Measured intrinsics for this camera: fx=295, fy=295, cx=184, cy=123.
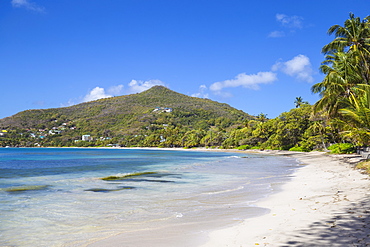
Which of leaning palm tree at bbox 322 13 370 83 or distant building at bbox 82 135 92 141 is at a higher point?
leaning palm tree at bbox 322 13 370 83

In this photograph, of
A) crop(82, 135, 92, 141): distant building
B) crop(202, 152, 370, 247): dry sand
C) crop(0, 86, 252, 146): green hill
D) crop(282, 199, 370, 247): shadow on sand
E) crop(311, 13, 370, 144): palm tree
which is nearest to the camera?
crop(282, 199, 370, 247): shadow on sand

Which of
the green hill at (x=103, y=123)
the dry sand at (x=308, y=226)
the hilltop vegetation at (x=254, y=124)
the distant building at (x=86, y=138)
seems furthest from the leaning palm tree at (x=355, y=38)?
the distant building at (x=86, y=138)

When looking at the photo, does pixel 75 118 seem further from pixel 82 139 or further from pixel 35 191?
pixel 35 191

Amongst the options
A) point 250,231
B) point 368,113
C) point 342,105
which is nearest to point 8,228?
point 250,231

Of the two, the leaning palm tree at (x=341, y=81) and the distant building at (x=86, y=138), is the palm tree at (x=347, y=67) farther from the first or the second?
the distant building at (x=86, y=138)

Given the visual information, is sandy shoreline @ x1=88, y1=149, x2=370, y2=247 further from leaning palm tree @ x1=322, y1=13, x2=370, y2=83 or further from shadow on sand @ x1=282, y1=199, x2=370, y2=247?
leaning palm tree @ x1=322, y1=13, x2=370, y2=83

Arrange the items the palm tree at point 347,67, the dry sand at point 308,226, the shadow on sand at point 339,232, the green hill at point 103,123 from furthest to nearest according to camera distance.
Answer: the green hill at point 103,123 < the palm tree at point 347,67 < the dry sand at point 308,226 < the shadow on sand at point 339,232

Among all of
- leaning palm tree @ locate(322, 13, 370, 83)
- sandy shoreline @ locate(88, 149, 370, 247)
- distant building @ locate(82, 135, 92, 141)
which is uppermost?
leaning palm tree @ locate(322, 13, 370, 83)

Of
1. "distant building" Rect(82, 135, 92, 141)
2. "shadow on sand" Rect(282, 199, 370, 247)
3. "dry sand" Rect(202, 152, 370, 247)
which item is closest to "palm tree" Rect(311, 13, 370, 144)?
"dry sand" Rect(202, 152, 370, 247)

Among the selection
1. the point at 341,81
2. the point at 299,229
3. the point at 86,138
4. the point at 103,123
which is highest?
the point at 103,123

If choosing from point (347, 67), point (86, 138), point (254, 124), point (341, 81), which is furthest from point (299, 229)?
point (86, 138)

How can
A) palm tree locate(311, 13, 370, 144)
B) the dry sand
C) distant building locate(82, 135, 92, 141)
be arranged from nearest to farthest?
A: the dry sand < palm tree locate(311, 13, 370, 144) < distant building locate(82, 135, 92, 141)

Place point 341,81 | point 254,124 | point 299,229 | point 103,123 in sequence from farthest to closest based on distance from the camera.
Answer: point 103,123 → point 254,124 → point 341,81 → point 299,229

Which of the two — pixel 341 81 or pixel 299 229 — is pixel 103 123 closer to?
pixel 341 81
